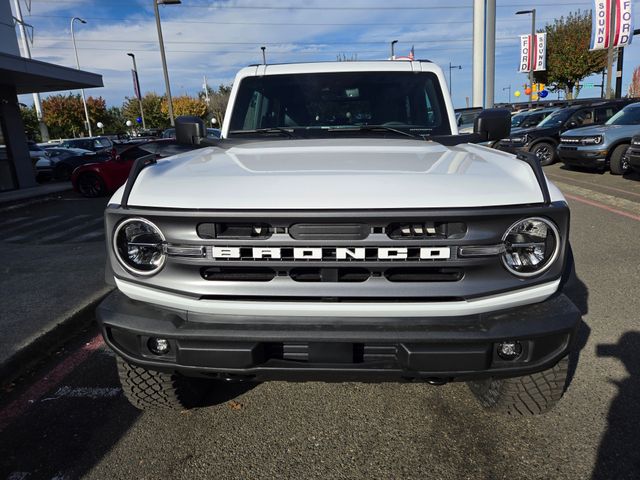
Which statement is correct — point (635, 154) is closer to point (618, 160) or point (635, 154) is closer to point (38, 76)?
point (618, 160)

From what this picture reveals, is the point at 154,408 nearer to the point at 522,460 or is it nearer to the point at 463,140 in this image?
the point at 522,460

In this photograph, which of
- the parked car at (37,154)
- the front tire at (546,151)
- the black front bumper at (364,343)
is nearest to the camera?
the black front bumper at (364,343)

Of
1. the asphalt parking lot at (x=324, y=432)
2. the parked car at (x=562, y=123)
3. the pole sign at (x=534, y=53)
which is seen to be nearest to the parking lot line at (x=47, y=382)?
the asphalt parking lot at (x=324, y=432)

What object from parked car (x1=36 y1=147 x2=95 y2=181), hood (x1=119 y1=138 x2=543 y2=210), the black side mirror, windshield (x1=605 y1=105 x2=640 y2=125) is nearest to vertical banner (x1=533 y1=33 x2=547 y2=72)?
windshield (x1=605 y1=105 x2=640 y2=125)

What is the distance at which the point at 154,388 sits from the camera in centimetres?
249

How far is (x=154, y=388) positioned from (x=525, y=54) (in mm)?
34314

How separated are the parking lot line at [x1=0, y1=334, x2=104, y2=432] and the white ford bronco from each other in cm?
129

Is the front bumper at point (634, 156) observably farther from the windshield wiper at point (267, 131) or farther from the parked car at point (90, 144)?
the parked car at point (90, 144)

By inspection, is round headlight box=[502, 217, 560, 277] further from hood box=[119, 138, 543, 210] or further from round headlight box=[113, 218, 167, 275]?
round headlight box=[113, 218, 167, 275]

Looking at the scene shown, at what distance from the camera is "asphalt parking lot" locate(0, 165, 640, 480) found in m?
2.26

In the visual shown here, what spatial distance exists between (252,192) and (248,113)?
6.01 ft

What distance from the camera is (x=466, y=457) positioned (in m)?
2.30

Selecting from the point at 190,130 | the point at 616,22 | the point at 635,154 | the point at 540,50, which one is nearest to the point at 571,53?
the point at 540,50

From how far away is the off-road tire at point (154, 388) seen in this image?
2.44 meters
